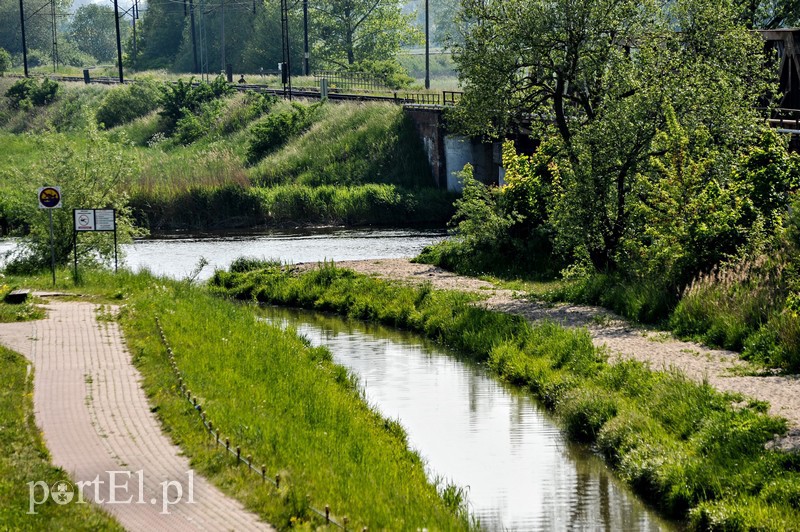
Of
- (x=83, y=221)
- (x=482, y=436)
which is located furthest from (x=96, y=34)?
(x=482, y=436)

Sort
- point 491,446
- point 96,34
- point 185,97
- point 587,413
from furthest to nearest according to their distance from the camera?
point 96,34 → point 185,97 → point 587,413 → point 491,446

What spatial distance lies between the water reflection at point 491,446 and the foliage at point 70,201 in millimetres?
11274

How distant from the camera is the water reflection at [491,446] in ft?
50.6

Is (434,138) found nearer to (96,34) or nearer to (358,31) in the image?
(358,31)

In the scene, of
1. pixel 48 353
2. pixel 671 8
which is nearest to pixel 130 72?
pixel 671 8

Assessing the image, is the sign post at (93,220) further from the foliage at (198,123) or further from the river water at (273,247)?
the foliage at (198,123)

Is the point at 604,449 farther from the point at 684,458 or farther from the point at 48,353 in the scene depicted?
the point at 48,353

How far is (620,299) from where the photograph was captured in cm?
2752

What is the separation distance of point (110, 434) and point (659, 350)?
1172 centimetres

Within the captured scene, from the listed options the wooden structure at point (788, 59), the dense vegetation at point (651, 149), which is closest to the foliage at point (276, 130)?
the wooden structure at point (788, 59)

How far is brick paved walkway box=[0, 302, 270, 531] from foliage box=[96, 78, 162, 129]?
69.9 m

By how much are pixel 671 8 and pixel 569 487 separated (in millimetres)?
21178

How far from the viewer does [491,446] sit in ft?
60.4

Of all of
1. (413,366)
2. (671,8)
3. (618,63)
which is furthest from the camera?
(671,8)
